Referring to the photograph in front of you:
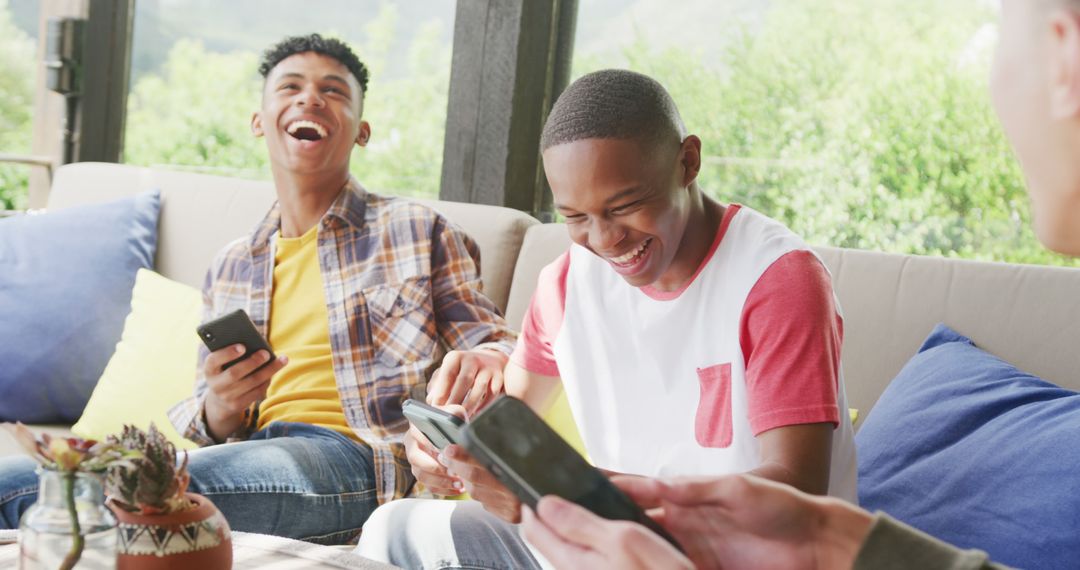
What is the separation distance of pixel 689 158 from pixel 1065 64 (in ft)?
2.54

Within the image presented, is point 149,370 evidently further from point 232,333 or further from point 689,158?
point 689,158

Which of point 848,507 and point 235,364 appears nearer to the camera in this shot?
point 848,507

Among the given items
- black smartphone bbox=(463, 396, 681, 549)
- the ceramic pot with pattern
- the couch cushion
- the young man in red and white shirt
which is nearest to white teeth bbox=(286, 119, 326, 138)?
the couch cushion

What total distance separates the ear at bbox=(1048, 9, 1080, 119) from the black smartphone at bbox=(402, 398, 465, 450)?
0.74 metres

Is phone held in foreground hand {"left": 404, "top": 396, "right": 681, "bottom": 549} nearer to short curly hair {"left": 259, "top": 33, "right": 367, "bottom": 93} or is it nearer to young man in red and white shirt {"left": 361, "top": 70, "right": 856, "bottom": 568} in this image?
young man in red and white shirt {"left": 361, "top": 70, "right": 856, "bottom": 568}

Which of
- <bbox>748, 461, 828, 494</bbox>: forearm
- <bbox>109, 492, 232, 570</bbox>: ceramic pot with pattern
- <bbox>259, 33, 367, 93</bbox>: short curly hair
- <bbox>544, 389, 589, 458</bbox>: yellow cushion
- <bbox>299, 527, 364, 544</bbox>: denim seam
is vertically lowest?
<bbox>299, 527, 364, 544</bbox>: denim seam

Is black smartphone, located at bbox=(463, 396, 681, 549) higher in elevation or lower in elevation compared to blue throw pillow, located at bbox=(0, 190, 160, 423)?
higher

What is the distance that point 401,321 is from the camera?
83.0 inches

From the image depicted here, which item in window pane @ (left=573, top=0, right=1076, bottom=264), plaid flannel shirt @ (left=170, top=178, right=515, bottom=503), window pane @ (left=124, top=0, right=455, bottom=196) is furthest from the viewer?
window pane @ (left=124, top=0, right=455, bottom=196)

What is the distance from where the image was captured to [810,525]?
3.23 feet

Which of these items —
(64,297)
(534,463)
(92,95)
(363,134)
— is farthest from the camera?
(92,95)

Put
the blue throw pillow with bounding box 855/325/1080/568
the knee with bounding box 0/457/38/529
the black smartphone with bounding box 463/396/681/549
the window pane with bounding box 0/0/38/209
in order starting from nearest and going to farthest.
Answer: the black smartphone with bounding box 463/396/681/549 → the blue throw pillow with bounding box 855/325/1080/568 → the knee with bounding box 0/457/38/529 → the window pane with bounding box 0/0/38/209

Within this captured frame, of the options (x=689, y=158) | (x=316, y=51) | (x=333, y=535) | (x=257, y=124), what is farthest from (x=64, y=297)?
(x=689, y=158)

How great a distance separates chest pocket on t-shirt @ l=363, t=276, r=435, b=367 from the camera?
6.83 feet
